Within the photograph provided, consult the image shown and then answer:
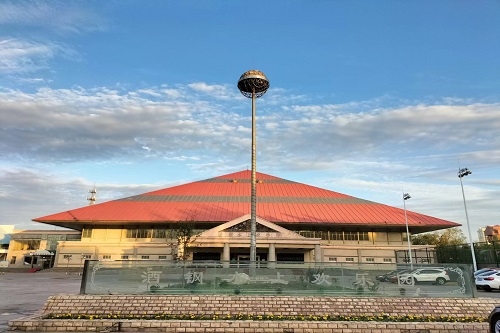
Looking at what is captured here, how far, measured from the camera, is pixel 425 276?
40.4 feet

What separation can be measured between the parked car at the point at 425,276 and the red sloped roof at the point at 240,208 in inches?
1057

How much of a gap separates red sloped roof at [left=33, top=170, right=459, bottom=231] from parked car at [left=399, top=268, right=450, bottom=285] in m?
26.9

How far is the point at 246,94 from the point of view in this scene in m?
28.0

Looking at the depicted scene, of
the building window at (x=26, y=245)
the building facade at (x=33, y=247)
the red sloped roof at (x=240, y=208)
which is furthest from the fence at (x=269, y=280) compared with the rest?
the building window at (x=26, y=245)

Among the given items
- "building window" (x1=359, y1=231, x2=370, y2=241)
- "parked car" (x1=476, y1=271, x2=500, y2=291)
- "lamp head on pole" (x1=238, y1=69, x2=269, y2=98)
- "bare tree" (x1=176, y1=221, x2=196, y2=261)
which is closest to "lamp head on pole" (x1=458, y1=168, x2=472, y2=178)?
"parked car" (x1=476, y1=271, x2=500, y2=291)

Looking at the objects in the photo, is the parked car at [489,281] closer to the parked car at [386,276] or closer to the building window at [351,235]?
the parked car at [386,276]

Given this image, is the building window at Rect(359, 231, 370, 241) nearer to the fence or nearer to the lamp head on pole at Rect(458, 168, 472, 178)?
the lamp head on pole at Rect(458, 168, 472, 178)

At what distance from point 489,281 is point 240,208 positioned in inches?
1054

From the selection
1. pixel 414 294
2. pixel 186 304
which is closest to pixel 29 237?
pixel 186 304

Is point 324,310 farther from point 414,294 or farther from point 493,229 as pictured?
point 493,229

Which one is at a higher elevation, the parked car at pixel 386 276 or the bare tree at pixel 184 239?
the bare tree at pixel 184 239

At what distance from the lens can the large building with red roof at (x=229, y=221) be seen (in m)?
40.2

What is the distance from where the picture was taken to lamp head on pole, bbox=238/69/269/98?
86.7ft

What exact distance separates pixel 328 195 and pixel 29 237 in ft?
190
